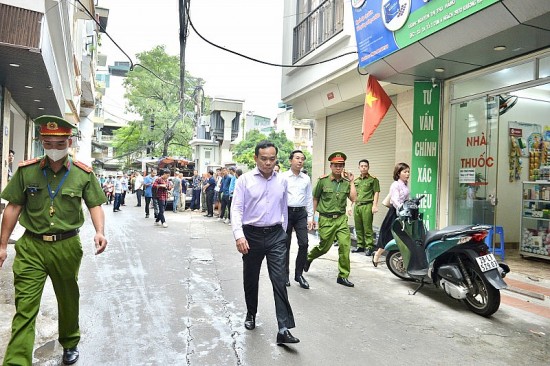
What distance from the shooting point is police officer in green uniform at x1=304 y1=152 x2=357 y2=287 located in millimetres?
6098

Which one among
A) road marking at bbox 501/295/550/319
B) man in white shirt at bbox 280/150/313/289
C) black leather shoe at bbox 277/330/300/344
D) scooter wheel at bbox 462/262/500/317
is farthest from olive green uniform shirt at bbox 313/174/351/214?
black leather shoe at bbox 277/330/300/344

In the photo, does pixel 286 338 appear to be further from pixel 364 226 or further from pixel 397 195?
pixel 364 226

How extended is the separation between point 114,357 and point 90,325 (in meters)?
0.91

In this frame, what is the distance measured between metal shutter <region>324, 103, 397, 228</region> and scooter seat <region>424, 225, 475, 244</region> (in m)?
5.16

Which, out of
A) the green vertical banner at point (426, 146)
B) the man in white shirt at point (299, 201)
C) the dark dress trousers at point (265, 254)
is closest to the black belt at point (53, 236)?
the dark dress trousers at point (265, 254)

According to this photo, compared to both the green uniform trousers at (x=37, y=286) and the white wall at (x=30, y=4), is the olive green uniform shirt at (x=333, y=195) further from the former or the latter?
the white wall at (x=30, y=4)

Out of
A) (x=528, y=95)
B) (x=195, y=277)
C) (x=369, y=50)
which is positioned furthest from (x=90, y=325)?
(x=528, y=95)

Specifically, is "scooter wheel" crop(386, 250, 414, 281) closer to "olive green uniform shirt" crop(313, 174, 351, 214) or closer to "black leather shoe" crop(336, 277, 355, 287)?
"black leather shoe" crop(336, 277, 355, 287)

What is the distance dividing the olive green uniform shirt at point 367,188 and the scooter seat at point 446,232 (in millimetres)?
3008

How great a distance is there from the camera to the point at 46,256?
10.6ft

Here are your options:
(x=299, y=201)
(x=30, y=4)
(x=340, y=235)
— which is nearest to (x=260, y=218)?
(x=299, y=201)

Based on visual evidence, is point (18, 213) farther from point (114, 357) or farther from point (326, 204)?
point (326, 204)

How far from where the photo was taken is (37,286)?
10.3 feet

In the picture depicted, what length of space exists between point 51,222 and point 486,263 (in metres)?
4.34
